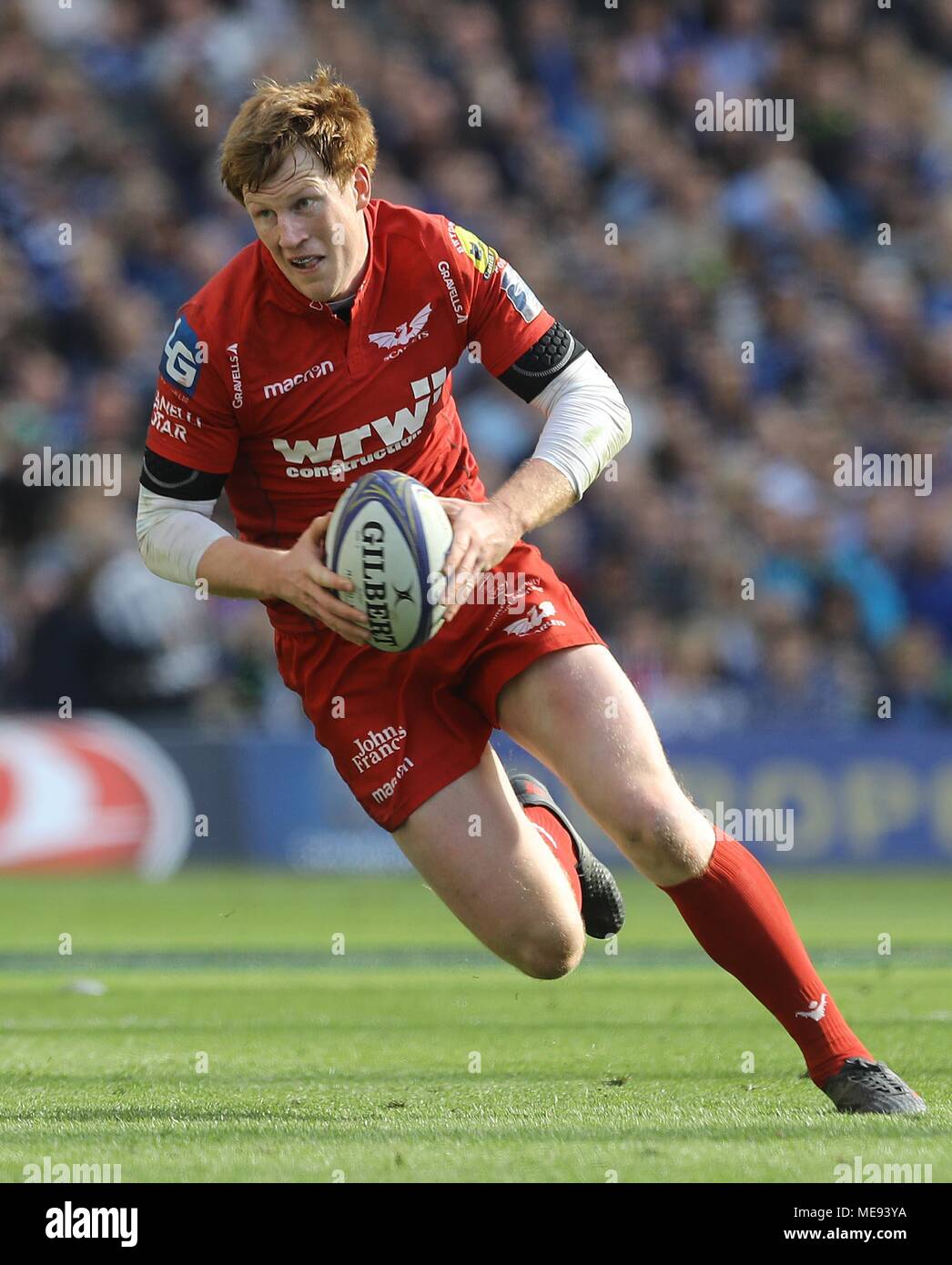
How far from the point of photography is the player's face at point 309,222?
507 cm

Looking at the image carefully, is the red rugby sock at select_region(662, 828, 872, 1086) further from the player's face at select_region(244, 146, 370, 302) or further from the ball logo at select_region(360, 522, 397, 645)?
the player's face at select_region(244, 146, 370, 302)

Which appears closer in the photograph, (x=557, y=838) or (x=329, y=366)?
(x=329, y=366)

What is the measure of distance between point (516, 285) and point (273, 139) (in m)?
0.91

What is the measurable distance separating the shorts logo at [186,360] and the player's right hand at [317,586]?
574 mm

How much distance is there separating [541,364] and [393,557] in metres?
0.94

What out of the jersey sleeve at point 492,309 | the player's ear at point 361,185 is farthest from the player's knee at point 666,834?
the player's ear at point 361,185

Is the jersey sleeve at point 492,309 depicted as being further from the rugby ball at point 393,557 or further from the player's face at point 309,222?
the rugby ball at point 393,557

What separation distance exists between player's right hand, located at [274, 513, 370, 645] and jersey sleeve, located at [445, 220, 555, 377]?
2.65 feet

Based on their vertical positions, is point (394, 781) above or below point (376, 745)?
below

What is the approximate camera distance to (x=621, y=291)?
1638 centimetres
